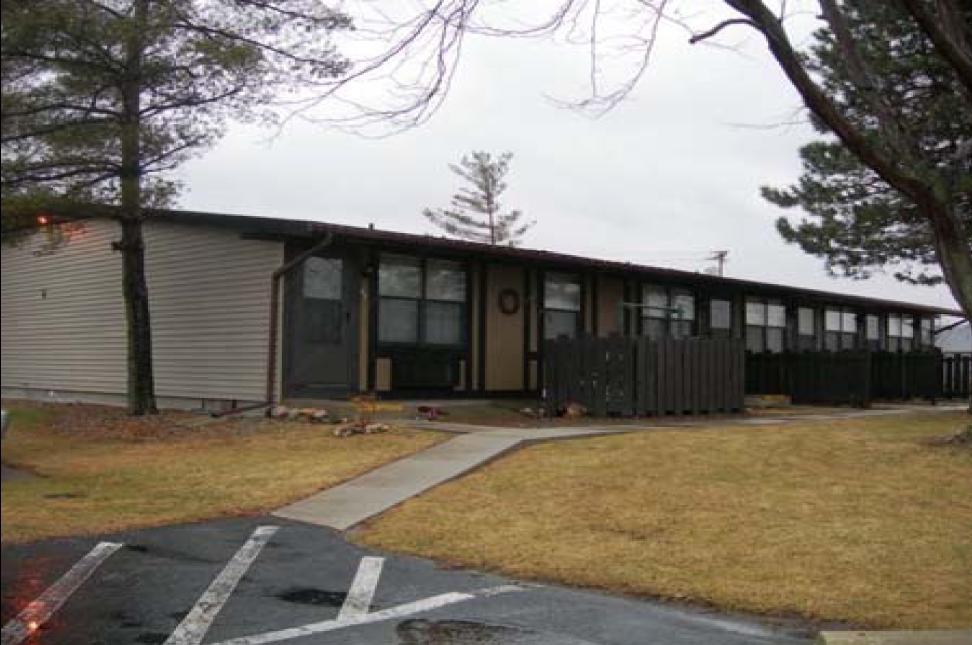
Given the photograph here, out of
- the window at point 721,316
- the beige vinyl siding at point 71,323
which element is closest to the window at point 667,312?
the window at point 721,316

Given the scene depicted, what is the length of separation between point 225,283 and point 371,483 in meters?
8.77

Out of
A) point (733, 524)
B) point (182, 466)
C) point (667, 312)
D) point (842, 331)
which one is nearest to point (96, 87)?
point (733, 524)

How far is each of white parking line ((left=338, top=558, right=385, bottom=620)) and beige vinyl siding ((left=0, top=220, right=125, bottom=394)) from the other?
1446cm

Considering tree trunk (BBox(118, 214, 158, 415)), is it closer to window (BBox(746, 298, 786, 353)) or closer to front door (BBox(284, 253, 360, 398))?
→ front door (BBox(284, 253, 360, 398))

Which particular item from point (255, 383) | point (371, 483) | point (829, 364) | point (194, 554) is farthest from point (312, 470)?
point (829, 364)

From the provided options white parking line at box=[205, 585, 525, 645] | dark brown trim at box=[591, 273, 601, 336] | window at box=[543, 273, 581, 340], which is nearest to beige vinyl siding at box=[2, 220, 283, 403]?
window at box=[543, 273, 581, 340]

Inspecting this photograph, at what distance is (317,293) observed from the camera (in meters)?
17.7

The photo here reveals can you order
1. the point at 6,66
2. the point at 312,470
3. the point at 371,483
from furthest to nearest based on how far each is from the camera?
the point at 312,470, the point at 371,483, the point at 6,66

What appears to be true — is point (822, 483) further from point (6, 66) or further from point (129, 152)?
point (6, 66)

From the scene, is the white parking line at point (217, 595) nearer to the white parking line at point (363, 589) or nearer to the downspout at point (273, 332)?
the white parking line at point (363, 589)

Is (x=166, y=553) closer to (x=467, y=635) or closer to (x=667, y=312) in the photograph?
(x=467, y=635)

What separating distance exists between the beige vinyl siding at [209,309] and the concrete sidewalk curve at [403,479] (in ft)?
18.3

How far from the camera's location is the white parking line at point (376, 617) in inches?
235

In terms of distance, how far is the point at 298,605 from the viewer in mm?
6715
